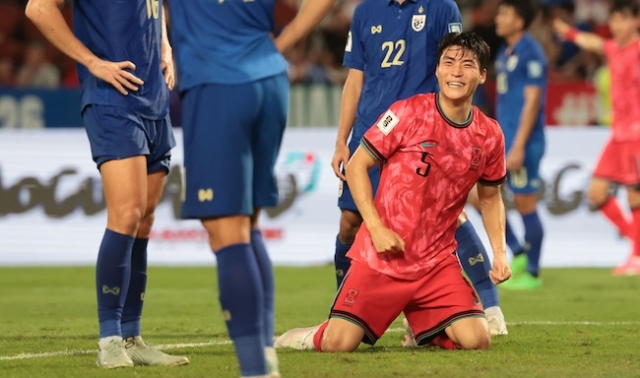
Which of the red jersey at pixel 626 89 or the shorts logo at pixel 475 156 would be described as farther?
the red jersey at pixel 626 89

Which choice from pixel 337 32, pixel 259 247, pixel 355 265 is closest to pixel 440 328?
pixel 355 265

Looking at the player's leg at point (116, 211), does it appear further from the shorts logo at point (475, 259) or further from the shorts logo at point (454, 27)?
the shorts logo at point (475, 259)

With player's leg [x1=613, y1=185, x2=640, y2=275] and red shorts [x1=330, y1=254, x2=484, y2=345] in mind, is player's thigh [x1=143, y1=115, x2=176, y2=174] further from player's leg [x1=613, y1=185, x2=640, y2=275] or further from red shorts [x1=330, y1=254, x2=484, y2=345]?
player's leg [x1=613, y1=185, x2=640, y2=275]

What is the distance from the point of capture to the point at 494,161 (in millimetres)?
5543

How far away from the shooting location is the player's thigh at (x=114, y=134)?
5.19 m

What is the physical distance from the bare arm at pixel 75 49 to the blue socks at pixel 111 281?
0.65 m

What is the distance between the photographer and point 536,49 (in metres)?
10.0

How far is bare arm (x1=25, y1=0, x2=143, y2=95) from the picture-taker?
5180 millimetres

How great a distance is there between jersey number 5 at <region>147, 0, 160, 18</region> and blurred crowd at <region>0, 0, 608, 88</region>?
9.01 m

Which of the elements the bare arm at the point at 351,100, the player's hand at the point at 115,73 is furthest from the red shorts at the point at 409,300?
the player's hand at the point at 115,73

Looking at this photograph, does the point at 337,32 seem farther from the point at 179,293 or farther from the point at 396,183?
the point at 396,183

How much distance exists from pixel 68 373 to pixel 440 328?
1.74 meters

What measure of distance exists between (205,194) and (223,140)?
192 millimetres

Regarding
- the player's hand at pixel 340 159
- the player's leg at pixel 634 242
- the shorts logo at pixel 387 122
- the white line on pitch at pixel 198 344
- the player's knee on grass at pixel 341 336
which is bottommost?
the player's leg at pixel 634 242
